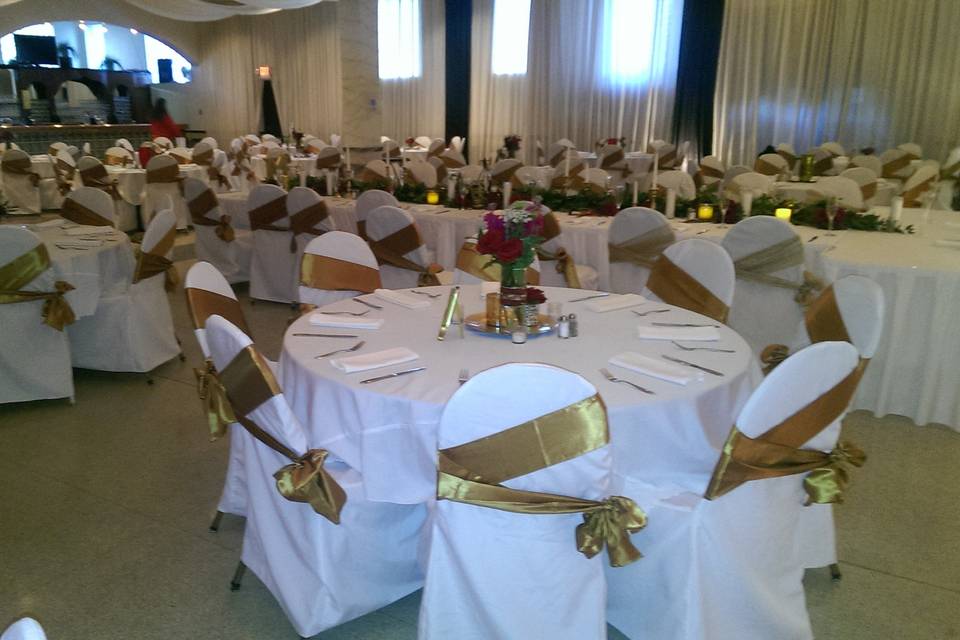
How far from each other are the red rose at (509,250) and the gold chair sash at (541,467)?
2.72 feet

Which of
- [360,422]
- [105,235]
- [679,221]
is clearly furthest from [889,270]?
[105,235]

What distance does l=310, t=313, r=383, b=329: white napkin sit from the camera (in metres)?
2.56

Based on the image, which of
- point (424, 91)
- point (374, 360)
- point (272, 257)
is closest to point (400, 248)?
point (272, 257)

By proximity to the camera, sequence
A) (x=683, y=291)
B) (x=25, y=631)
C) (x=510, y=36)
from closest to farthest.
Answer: (x=25, y=631)
(x=683, y=291)
(x=510, y=36)

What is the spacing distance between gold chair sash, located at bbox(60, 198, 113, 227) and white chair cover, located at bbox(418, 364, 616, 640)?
4.37 metres

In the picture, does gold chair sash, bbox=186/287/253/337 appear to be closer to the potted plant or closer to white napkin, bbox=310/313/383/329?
white napkin, bbox=310/313/383/329

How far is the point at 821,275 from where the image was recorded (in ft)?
12.4

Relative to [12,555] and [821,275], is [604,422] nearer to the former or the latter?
[12,555]

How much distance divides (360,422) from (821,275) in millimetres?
2872

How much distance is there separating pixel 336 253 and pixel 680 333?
1747 mm

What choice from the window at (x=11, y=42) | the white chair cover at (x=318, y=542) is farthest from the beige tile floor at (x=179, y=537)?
the window at (x=11, y=42)

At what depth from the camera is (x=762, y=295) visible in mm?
3863

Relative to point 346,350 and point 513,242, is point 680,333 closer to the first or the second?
point 513,242

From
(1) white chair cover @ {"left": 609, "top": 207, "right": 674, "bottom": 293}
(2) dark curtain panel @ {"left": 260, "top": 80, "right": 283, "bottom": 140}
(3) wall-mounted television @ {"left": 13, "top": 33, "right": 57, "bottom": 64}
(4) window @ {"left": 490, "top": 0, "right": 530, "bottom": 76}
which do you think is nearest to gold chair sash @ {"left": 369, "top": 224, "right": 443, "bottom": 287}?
(1) white chair cover @ {"left": 609, "top": 207, "right": 674, "bottom": 293}
